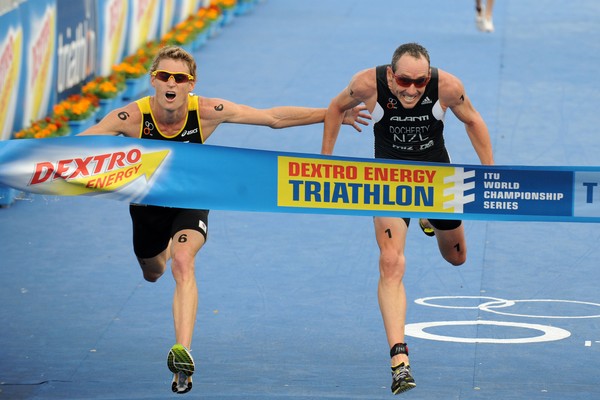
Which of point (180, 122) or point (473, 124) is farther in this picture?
point (473, 124)

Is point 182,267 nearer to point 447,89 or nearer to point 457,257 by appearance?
point 447,89

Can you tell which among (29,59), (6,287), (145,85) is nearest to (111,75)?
(145,85)

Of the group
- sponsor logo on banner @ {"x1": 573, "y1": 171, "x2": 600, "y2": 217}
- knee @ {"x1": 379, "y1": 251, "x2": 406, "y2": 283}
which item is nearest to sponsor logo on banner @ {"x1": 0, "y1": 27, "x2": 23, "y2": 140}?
knee @ {"x1": 379, "y1": 251, "x2": 406, "y2": 283}

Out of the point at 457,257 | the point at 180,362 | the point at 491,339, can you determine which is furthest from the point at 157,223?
the point at 491,339

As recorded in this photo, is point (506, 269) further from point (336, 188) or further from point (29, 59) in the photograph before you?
point (29, 59)

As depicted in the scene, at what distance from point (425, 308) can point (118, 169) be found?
12.0 feet

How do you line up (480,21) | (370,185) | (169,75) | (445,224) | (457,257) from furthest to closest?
1. (480,21)
2. (457,257)
3. (445,224)
4. (370,185)
5. (169,75)

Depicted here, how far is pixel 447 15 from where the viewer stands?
91.0 ft

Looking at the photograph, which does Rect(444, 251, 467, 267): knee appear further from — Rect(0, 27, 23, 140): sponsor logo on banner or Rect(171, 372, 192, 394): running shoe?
Rect(0, 27, 23, 140): sponsor logo on banner

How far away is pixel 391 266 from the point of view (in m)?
8.91

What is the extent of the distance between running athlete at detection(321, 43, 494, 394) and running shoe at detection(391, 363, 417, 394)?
84mm

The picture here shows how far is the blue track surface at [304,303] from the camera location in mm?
9844

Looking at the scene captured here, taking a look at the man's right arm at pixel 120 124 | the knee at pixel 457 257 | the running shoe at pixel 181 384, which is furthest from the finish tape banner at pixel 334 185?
the knee at pixel 457 257

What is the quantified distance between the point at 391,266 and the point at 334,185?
690mm
